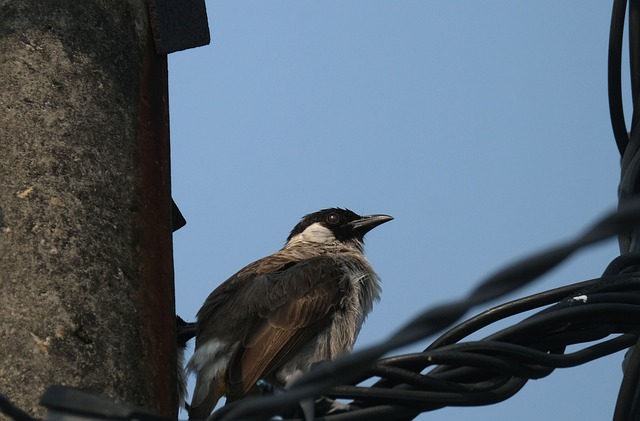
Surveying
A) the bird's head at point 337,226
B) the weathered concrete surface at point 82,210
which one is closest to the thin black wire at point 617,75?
the weathered concrete surface at point 82,210

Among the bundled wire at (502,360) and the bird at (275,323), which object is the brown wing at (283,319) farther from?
the bundled wire at (502,360)

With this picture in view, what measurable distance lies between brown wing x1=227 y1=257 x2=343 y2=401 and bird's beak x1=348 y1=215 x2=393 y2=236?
5.86 ft

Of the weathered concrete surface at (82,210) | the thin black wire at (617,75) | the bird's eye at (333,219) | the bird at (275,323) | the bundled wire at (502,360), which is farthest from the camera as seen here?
the bird's eye at (333,219)

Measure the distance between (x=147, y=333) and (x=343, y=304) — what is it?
2.59m

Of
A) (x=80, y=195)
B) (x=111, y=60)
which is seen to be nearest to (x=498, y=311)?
(x=80, y=195)

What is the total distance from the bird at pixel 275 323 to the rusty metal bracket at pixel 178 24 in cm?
172

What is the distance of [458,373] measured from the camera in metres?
3.20

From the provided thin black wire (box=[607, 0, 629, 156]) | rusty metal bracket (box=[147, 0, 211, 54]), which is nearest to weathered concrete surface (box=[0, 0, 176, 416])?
rusty metal bracket (box=[147, 0, 211, 54])

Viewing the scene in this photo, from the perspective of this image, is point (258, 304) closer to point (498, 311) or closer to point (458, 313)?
point (498, 311)

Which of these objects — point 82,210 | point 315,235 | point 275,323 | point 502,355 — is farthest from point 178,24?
point 315,235

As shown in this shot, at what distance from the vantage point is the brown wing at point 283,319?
6.37 m

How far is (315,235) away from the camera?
348 inches

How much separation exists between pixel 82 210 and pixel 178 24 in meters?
1.43

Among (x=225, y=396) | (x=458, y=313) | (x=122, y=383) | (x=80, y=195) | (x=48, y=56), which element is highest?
(x=48, y=56)
